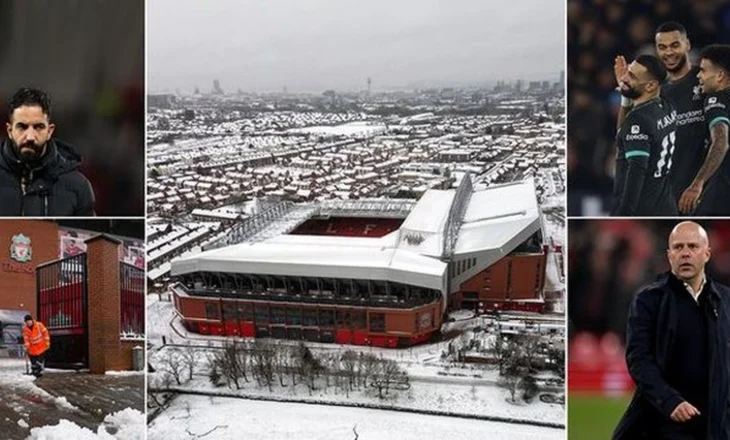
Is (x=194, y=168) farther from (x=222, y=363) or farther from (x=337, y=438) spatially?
(x=337, y=438)

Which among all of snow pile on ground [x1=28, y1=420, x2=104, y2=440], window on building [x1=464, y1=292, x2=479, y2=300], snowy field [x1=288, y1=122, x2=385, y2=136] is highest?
snowy field [x1=288, y1=122, x2=385, y2=136]

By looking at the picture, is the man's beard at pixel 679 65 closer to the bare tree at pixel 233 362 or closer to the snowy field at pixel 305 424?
the snowy field at pixel 305 424

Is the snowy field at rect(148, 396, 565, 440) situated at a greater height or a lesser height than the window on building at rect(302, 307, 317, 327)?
lesser

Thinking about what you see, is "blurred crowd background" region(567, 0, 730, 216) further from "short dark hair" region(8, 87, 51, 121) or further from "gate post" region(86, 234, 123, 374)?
"short dark hair" region(8, 87, 51, 121)

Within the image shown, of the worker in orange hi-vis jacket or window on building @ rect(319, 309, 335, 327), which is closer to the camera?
window on building @ rect(319, 309, 335, 327)

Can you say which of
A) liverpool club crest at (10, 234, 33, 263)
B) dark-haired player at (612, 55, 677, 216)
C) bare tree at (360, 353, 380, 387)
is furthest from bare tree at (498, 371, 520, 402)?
liverpool club crest at (10, 234, 33, 263)

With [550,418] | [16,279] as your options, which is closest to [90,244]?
[16,279]

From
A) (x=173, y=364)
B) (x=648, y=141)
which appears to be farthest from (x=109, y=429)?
(x=648, y=141)
